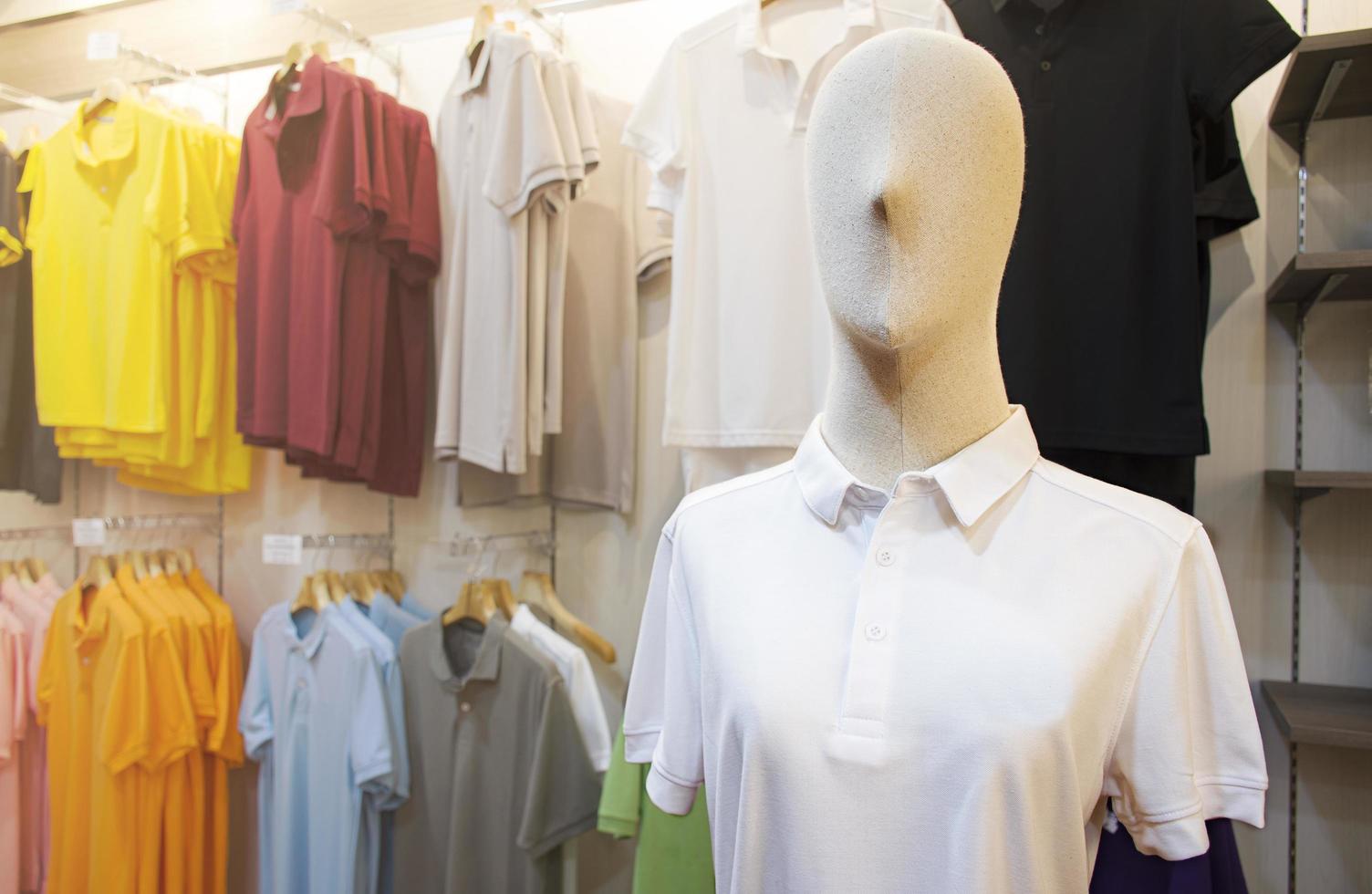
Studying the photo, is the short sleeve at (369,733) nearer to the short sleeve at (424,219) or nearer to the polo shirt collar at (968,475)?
the short sleeve at (424,219)

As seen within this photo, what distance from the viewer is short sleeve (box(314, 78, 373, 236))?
7.01ft

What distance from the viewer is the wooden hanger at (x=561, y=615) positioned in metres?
2.16

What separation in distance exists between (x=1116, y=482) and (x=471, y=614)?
4.54 feet

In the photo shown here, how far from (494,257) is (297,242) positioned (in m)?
0.52

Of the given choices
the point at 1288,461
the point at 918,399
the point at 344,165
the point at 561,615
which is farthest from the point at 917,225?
the point at 344,165

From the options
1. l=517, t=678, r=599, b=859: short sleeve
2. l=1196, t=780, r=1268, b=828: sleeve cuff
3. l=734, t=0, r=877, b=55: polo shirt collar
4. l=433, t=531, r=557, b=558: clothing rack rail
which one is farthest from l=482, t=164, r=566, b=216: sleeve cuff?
l=1196, t=780, r=1268, b=828: sleeve cuff

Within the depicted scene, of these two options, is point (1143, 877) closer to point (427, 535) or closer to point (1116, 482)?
point (1116, 482)

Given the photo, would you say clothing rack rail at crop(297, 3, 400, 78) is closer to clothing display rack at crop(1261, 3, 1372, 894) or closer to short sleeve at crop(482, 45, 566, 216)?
short sleeve at crop(482, 45, 566, 216)

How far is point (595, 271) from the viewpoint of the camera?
2215 mm

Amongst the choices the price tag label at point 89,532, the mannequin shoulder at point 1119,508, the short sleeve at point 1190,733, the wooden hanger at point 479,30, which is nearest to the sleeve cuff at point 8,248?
the price tag label at point 89,532

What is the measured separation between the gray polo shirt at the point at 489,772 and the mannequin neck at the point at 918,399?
122 cm

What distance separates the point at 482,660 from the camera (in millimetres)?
2021

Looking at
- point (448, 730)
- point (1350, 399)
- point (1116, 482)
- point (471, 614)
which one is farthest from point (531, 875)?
point (1350, 399)

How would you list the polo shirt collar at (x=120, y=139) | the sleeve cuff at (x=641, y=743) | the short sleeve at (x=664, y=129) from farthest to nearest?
the polo shirt collar at (x=120, y=139) → the short sleeve at (x=664, y=129) → the sleeve cuff at (x=641, y=743)
